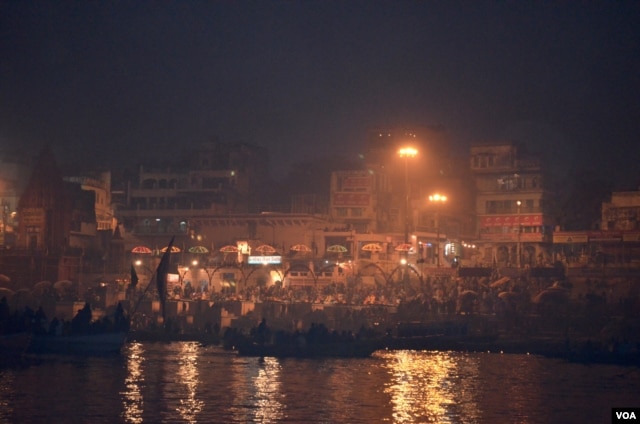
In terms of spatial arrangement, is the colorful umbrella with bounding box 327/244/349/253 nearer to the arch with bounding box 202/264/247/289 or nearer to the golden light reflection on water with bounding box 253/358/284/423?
the arch with bounding box 202/264/247/289

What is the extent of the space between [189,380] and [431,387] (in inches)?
417

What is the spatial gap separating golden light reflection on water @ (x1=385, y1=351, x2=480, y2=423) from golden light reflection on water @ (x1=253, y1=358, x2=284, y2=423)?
4.29m

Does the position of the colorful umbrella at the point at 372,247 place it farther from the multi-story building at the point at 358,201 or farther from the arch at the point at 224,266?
the multi-story building at the point at 358,201

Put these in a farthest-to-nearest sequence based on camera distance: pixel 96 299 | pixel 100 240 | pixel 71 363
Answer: pixel 100 240 → pixel 96 299 → pixel 71 363

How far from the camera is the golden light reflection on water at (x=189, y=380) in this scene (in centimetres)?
3155

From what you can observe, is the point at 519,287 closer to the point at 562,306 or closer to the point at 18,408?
the point at 562,306

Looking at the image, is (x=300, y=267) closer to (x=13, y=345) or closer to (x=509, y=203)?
(x=509, y=203)

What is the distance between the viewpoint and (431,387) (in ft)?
126

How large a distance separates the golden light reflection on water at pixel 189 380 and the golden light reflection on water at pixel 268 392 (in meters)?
2.25

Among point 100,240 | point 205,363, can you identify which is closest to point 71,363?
point 205,363

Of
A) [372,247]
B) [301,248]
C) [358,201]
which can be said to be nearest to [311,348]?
[372,247]

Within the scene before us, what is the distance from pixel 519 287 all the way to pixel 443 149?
3486cm

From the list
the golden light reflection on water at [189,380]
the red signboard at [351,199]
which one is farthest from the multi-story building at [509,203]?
the golden light reflection on water at [189,380]

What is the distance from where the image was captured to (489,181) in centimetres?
9181
